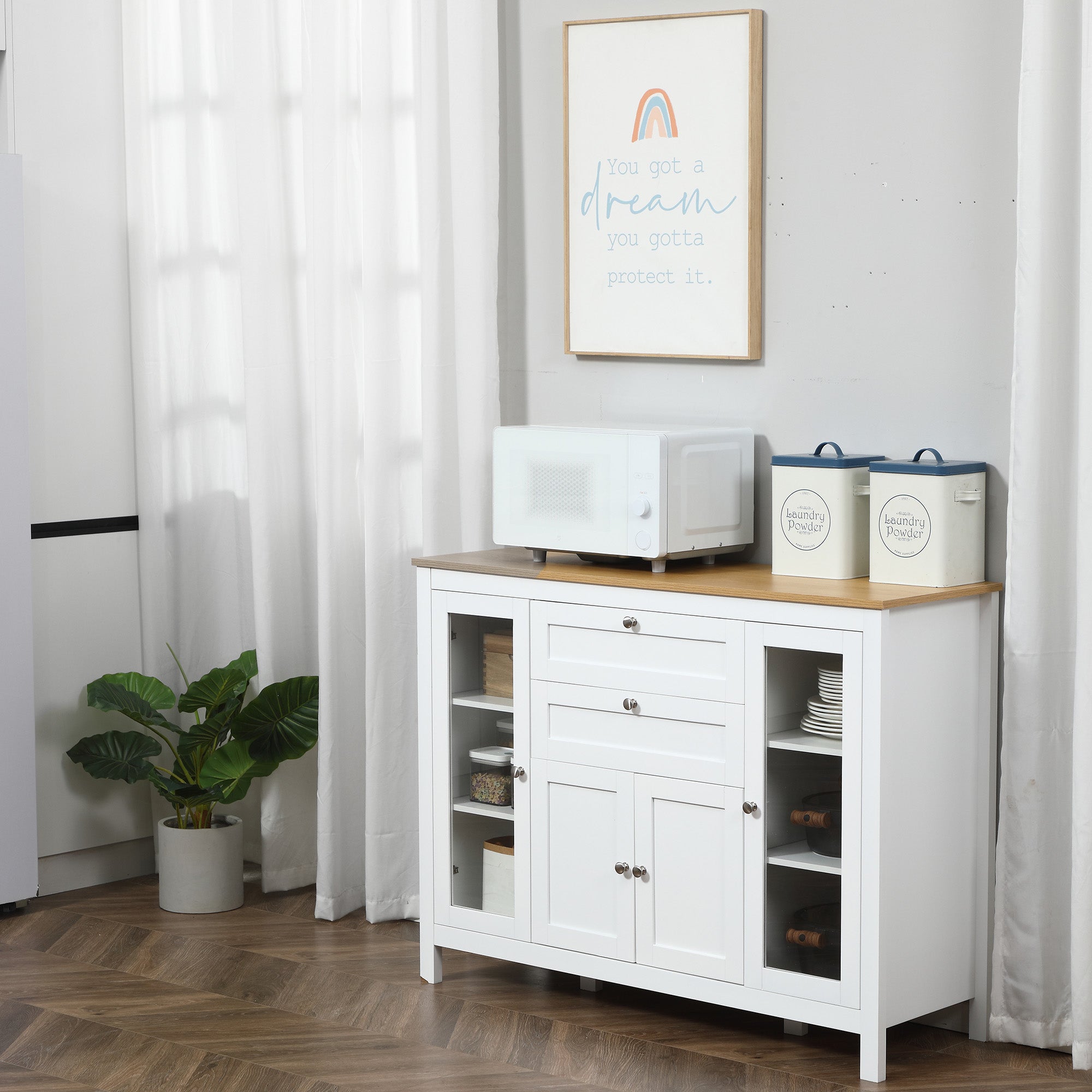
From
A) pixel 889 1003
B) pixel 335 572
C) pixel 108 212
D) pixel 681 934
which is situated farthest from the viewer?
pixel 108 212

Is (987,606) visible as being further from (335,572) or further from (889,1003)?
(335,572)

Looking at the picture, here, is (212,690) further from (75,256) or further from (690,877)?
(690,877)

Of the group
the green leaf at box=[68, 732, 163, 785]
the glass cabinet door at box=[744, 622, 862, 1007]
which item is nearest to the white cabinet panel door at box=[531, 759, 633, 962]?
the glass cabinet door at box=[744, 622, 862, 1007]

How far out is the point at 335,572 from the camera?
4125 mm

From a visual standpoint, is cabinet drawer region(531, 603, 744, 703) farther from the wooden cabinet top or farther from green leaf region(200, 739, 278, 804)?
green leaf region(200, 739, 278, 804)

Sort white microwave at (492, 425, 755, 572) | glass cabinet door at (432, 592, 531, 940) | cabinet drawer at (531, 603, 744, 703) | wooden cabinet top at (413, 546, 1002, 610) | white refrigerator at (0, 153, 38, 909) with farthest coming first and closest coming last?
white refrigerator at (0, 153, 38, 909), glass cabinet door at (432, 592, 531, 940), white microwave at (492, 425, 755, 572), cabinet drawer at (531, 603, 744, 703), wooden cabinet top at (413, 546, 1002, 610)

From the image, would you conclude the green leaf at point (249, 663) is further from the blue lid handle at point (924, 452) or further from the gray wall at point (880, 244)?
the blue lid handle at point (924, 452)

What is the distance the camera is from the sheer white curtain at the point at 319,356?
3920 millimetres

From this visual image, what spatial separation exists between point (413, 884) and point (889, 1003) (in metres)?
1.44

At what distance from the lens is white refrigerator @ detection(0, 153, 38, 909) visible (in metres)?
4.03

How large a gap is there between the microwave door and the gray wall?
1.28 feet

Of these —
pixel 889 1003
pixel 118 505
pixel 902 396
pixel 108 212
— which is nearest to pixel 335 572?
pixel 118 505

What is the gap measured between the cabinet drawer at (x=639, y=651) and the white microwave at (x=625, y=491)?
0.46ft

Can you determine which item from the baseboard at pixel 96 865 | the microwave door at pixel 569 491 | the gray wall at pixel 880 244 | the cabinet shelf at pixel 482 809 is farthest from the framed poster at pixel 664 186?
the baseboard at pixel 96 865
